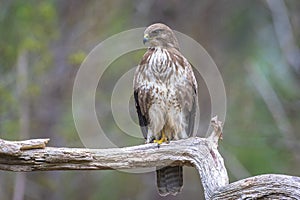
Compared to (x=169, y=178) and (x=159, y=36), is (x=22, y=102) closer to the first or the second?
(x=159, y=36)

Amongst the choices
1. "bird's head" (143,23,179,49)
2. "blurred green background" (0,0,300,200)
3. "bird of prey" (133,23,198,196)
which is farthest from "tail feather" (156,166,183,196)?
"blurred green background" (0,0,300,200)

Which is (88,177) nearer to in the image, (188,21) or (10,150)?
(188,21)

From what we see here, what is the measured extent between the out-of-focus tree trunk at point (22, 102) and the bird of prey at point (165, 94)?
3.45 meters

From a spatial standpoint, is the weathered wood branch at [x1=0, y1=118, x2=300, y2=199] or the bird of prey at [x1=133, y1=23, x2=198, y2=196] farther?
the bird of prey at [x1=133, y1=23, x2=198, y2=196]

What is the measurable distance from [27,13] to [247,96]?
3958 millimetres

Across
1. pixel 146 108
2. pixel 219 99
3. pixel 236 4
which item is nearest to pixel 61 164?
pixel 146 108

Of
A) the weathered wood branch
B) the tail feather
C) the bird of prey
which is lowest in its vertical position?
the weathered wood branch

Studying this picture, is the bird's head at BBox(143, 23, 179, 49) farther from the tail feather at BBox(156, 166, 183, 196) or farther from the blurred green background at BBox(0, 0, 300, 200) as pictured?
the blurred green background at BBox(0, 0, 300, 200)

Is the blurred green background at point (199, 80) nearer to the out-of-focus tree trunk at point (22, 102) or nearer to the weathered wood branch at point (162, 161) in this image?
the out-of-focus tree trunk at point (22, 102)

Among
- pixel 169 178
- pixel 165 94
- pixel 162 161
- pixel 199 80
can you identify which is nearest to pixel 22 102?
pixel 199 80

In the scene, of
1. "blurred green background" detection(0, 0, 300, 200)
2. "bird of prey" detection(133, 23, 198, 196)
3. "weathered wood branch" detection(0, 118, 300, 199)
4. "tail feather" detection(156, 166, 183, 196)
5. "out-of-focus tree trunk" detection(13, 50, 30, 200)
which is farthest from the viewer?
"blurred green background" detection(0, 0, 300, 200)

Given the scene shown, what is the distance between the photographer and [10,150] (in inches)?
180

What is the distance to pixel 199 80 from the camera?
10.9 meters

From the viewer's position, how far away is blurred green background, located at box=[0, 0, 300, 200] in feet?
Answer: 34.3
